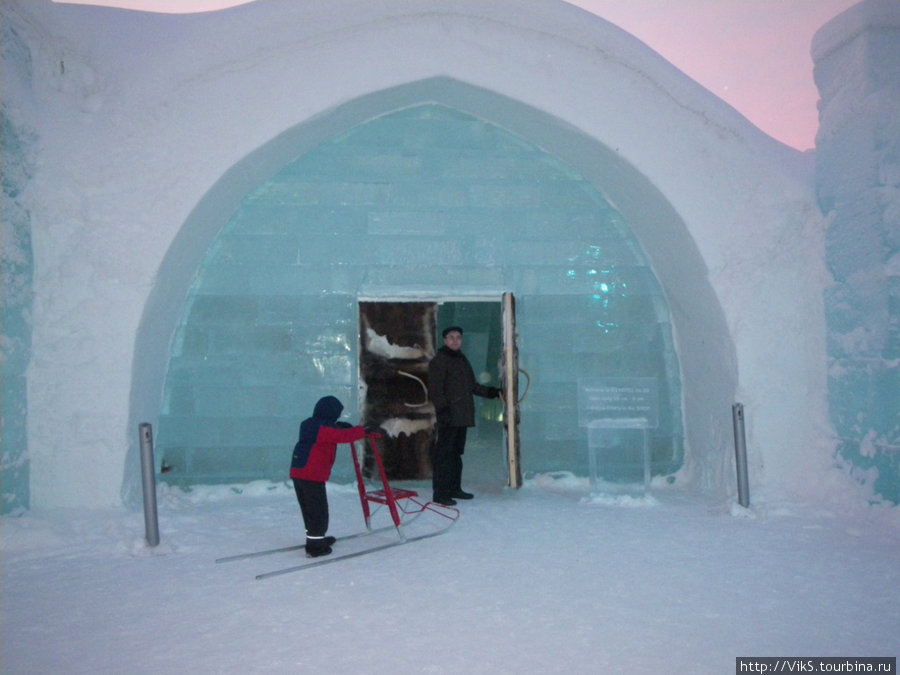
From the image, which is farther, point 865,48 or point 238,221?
point 238,221

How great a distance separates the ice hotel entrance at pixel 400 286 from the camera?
6.02 metres

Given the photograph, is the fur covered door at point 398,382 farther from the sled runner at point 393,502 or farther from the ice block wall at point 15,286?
the ice block wall at point 15,286

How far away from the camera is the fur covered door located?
20.1ft

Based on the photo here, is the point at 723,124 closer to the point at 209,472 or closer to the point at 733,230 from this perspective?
the point at 733,230

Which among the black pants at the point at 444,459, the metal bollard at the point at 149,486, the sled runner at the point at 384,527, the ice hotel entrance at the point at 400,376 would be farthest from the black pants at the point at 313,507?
the ice hotel entrance at the point at 400,376

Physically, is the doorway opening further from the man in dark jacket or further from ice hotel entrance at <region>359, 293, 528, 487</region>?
the man in dark jacket

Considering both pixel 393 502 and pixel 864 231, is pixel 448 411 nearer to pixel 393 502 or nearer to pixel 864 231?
pixel 393 502

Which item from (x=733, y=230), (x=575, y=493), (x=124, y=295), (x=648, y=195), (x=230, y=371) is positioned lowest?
(x=575, y=493)

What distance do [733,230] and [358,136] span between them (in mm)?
3357

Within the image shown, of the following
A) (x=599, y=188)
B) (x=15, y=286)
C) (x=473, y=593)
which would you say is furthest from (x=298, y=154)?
(x=473, y=593)

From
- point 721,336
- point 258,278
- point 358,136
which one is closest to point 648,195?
point 721,336

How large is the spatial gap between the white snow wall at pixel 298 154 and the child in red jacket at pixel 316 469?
1860mm

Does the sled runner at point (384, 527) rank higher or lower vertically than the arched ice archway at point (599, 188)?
lower

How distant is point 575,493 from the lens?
5.92 metres
